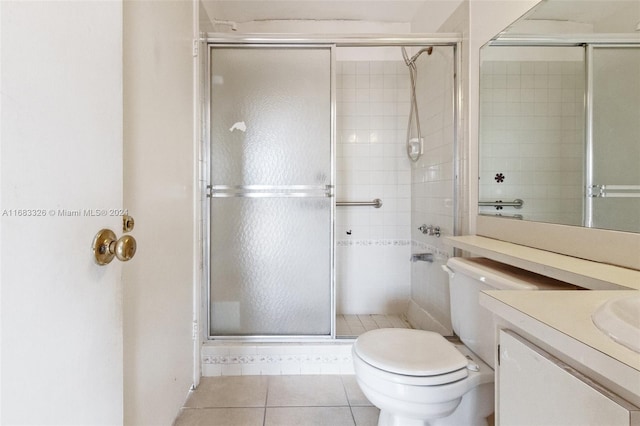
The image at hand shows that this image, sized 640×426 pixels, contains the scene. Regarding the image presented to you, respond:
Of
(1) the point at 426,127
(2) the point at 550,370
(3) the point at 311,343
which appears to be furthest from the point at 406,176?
(2) the point at 550,370

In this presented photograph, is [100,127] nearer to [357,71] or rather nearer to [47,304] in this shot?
[47,304]

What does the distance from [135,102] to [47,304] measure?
81 centimetres

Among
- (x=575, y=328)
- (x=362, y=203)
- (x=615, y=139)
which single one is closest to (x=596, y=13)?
(x=615, y=139)

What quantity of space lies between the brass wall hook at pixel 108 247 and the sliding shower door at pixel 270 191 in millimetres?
1279

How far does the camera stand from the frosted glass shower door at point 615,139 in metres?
0.94

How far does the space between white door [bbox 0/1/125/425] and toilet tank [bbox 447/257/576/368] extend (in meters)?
1.13

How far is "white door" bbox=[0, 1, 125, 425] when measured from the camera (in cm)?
46

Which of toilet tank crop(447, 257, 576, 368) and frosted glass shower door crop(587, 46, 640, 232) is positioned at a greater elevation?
frosted glass shower door crop(587, 46, 640, 232)

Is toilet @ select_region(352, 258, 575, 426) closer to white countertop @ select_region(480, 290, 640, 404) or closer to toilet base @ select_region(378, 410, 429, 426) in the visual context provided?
toilet base @ select_region(378, 410, 429, 426)

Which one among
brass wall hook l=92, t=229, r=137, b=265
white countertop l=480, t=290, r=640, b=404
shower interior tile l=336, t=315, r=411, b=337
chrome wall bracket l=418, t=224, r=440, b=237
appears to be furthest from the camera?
shower interior tile l=336, t=315, r=411, b=337

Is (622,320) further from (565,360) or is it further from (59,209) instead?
(59,209)

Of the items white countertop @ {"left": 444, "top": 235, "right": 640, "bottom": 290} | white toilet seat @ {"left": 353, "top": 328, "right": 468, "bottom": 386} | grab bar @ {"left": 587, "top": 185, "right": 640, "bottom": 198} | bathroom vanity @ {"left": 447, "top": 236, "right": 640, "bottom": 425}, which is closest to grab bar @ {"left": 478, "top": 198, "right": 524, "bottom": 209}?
white countertop @ {"left": 444, "top": 235, "right": 640, "bottom": 290}

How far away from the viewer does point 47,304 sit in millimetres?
506

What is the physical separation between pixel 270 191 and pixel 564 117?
145 centimetres
